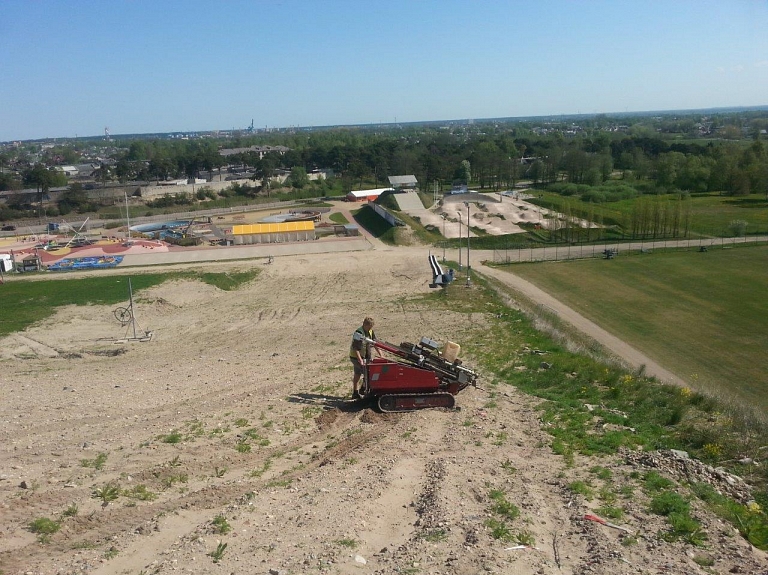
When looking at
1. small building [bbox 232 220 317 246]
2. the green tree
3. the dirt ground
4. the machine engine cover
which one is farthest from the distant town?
the machine engine cover

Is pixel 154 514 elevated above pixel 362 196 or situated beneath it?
situated beneath

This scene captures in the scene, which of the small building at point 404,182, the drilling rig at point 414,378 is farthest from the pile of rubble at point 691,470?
the small building at point 404,182

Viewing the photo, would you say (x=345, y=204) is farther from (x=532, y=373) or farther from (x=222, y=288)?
(x=532, y=373)

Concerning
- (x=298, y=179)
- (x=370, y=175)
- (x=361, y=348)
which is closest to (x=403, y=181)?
(x=370, y=175)

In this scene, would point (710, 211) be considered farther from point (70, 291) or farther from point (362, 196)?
point (70, 291)

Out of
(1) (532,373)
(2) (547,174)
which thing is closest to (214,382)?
(1) (532,373)

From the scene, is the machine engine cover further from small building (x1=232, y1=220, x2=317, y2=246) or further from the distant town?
the distant town
